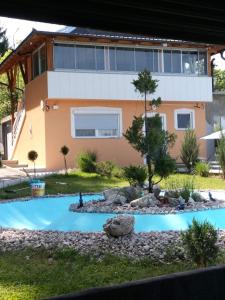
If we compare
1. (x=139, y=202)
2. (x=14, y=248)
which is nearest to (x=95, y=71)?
(x=139, y=202)

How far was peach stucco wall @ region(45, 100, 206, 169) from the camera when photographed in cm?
2352

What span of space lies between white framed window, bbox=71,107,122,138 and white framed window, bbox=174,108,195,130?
3269 millimetres

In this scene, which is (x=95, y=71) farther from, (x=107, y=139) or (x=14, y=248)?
(x=14, y=248)

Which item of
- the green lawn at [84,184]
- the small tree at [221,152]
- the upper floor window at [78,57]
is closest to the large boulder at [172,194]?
the green lawn at [84,184]

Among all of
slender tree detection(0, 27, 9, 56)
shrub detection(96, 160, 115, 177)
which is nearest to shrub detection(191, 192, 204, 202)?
shrub detection(96, 160, 115, 177)

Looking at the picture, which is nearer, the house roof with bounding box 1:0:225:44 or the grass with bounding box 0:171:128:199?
the house roof with bounding box 1:0:225:44

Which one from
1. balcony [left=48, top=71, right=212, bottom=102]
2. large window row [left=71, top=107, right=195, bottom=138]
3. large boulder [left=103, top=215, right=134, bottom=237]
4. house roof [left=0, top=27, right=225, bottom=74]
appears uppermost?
house roof [left=0, top=27, right=225, bottom=74]

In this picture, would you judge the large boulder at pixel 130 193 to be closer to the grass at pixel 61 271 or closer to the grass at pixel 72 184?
the grass at pixel 72 184

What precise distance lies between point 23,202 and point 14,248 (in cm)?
667

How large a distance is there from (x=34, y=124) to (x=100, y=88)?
3.92m

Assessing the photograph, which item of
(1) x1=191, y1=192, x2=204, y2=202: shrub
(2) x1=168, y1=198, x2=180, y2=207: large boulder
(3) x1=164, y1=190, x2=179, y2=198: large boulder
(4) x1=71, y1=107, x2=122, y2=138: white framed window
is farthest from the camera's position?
(4) x1=71, y1=107, x2=122, y2=138: white framed window

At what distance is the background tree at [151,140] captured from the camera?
13.4 m

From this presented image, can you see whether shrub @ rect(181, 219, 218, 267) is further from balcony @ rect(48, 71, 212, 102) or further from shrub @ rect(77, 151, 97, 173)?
balcony @ rect(48, 71, 212, 102)

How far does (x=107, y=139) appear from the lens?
24656 mm
